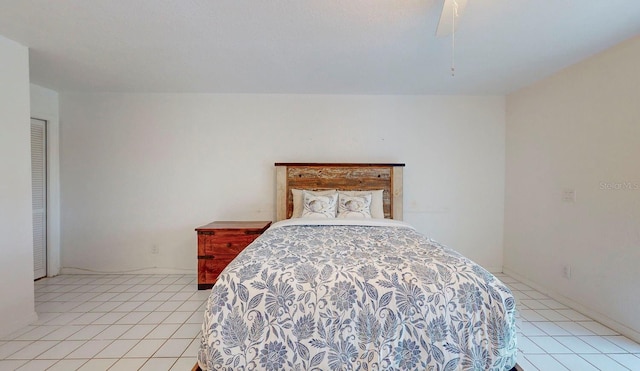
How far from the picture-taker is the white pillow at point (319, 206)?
9.59 feet

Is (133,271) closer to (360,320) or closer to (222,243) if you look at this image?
(222,243)

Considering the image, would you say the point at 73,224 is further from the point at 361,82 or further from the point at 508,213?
the point at 508,213

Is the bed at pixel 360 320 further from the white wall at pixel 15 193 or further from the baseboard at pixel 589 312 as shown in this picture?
the white wall at pixel 15 193

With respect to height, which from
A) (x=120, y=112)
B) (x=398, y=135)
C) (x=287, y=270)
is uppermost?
(x=120, y=112)

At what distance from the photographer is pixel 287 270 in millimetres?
1467

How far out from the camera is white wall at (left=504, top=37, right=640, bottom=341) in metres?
2.09

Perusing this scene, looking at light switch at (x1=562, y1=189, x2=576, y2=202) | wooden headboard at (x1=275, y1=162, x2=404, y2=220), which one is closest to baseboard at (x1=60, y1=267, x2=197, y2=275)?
wooden headboard at (x1=275, y1=162, x2=404, y2=220)

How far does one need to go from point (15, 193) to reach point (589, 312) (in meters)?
4.89

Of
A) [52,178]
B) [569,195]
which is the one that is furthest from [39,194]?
[569,195]

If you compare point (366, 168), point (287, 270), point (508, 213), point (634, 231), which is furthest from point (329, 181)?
point (634, 231)

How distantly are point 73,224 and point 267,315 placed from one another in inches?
138

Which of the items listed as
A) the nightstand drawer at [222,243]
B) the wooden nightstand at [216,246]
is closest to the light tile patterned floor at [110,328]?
the wooden nightstand at [216,246]

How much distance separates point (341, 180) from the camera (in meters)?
3.34

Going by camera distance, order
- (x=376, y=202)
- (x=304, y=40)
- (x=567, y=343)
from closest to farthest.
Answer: (x=567, y=343) < (x=304, y=40) < (x=376, y=202)
